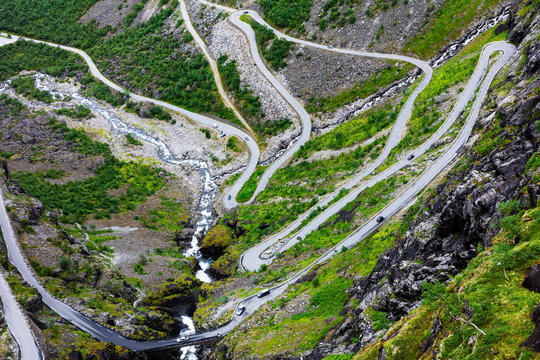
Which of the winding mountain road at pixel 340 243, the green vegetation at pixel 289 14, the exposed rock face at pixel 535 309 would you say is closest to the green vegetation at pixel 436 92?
the winding mountain road at pixel 340 243

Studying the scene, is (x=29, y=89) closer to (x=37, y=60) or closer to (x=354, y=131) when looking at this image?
(x=37, y=60)

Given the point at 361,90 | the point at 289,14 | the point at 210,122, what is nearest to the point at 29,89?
the point at 210,122

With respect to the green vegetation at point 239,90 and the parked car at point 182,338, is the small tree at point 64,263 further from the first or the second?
the green vegetation at point 239,90

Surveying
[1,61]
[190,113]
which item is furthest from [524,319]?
[1,61]

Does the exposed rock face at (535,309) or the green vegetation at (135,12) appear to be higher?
the green vegetation at (135,12)

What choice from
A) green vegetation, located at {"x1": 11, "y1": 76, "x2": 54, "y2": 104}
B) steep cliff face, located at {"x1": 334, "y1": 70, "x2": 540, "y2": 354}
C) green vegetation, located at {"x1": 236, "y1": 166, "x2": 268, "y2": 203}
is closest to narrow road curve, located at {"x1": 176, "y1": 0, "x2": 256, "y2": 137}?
green vegetation, located at {"x1": 236, "y1": 166, "x2": 268, "y2": 203}

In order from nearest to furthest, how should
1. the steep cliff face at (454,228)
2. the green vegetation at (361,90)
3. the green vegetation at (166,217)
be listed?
the steep cliff face at (454,228) < the green vegetation at (166,217) < the green vegetation at (361,90)

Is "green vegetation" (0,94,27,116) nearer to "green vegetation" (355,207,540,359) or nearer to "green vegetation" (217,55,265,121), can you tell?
"green vegetation" (217,55,265,121)
